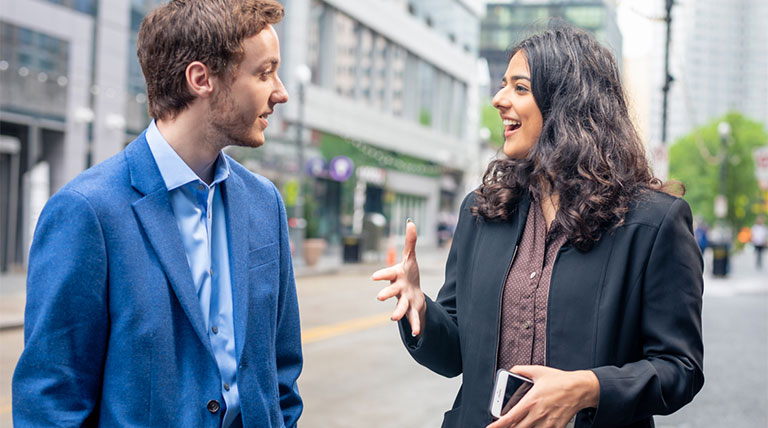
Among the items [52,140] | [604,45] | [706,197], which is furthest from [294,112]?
[706,197]

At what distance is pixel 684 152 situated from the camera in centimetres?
7638

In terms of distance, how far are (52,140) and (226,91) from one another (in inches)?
675

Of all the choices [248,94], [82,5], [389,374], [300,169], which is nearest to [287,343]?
[248,94]

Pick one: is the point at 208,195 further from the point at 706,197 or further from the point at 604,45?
the point at 706,197

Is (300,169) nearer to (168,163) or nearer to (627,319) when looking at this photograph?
(168,163)

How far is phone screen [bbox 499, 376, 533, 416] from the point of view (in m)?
1.89

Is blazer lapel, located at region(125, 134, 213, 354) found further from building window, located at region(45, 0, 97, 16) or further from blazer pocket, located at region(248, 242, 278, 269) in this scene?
building window, located at region(45, 0, 97, 16)

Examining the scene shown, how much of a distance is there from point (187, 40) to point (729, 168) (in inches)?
2851

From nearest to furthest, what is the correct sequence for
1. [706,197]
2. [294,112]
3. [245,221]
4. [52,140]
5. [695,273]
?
[695,273] → [245,221] → [52,140] → [294,112] → [706,197]

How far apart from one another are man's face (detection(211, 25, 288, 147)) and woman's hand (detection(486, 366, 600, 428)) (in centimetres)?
98

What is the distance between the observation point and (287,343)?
2367 millimetres

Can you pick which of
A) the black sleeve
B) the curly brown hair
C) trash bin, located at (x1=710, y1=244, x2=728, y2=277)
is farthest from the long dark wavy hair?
trash bin, located at (x1=710, y1=244, x2=728, y2=277)

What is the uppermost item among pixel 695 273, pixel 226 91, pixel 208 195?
pixel 226 91

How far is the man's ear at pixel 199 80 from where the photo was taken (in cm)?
205
